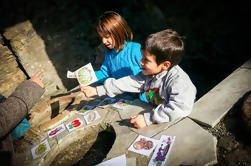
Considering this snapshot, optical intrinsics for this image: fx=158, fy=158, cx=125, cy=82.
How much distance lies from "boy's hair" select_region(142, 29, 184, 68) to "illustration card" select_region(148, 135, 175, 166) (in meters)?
0.90

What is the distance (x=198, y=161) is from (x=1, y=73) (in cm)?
428

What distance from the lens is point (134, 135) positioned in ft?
6.52

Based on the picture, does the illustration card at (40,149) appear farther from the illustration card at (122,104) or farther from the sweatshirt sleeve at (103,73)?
the sweatshirt sleeve at (103,73)

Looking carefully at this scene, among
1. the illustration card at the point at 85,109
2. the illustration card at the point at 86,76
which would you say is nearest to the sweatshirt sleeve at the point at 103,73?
the illustration card at the point at 86,76

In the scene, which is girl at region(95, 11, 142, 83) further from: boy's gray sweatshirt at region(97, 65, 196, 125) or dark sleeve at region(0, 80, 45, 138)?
dark sleeve at region(0, 80, 45, 138)

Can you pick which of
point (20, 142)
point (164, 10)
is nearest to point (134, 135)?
point (20, 142)

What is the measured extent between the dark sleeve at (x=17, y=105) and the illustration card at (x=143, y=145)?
Result: 129cm

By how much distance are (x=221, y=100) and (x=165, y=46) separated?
1.07m

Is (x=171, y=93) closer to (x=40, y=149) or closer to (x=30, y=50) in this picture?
(x=40, y=149)

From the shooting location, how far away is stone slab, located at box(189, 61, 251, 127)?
1890mm

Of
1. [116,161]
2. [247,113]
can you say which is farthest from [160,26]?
[116,161]

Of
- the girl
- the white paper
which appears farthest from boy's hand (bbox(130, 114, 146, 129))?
the girl

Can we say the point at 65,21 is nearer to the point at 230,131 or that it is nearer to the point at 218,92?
the point at 218,92

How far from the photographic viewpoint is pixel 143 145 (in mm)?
1821
